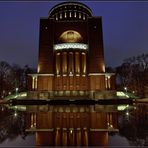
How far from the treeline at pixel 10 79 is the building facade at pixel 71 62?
1115cm

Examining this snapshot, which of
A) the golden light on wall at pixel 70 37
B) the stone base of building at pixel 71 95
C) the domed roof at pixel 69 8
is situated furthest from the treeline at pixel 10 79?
the domed roof at pixel 69 8

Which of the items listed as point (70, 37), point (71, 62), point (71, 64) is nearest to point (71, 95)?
point (71, 64)

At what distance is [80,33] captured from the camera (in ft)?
102

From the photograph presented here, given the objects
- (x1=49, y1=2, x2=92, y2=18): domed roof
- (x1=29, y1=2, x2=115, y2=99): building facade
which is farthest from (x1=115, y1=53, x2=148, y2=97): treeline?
(x1=49, y1=2, x2=92, y2=18): domed roof

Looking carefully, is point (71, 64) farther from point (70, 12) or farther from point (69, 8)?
point (69, 8)

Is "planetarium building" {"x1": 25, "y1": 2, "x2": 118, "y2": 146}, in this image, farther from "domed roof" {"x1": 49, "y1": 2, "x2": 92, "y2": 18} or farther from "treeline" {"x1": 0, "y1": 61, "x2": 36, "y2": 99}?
"treeline" {"x1": 0, "y1": 61, "x2": 36, "y2": 99}

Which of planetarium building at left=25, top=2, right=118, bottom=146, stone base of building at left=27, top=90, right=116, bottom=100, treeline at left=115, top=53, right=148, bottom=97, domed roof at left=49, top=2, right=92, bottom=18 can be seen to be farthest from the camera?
treeline at left=115, top=53, right=148, bottom=97

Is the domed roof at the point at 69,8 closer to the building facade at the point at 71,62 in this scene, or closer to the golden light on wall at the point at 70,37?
the building facade at the point at 71,62

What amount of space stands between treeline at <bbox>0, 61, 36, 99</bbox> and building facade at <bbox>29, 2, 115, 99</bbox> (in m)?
11.2

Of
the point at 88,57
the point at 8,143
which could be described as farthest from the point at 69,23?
the point at 8,143

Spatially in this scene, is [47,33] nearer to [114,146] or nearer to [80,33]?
[80,33]

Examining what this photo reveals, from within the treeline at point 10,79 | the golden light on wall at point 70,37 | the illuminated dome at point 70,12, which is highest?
the illuminated dome at point 70,12

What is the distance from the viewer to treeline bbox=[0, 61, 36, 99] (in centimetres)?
3925

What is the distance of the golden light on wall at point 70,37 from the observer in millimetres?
31031
